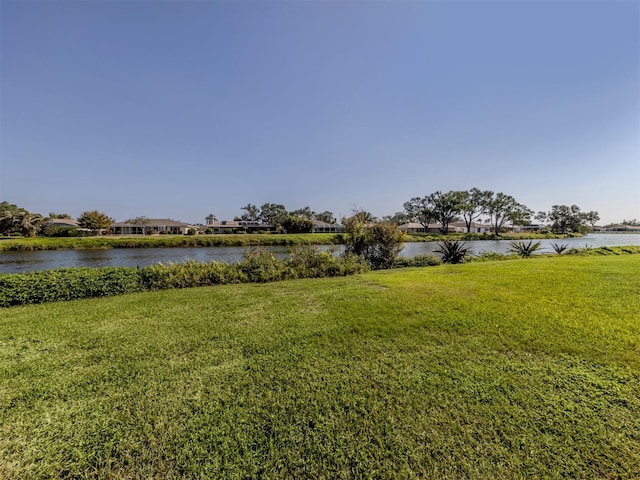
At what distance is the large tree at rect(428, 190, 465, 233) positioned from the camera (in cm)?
6247

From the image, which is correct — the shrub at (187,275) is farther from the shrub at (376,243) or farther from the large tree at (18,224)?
the large tree at (18,224)

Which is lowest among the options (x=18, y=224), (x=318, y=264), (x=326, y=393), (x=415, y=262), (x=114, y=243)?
(x=326, y=393)

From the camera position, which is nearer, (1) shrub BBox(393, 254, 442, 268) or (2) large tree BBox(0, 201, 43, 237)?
(1) shrub BBox(393, 254, 442, 268)

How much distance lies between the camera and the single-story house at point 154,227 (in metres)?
56.6

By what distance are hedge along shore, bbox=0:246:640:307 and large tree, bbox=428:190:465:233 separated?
59.5 m

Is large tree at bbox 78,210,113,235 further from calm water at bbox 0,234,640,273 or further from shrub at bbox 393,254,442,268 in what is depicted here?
shrub at bbox 393,254,442,268

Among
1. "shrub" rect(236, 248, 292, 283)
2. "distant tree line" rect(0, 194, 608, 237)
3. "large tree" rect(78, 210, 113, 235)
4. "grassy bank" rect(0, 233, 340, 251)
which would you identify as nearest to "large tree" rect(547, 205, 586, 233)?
"distant tree line" rect(0, 194, 608, 237)

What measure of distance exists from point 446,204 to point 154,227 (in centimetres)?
6584

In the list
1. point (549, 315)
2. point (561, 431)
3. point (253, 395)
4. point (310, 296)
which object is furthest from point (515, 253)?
point (253, 395)

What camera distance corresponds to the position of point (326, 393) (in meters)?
2.85

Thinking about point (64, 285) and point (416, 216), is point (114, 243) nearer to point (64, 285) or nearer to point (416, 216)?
point (64, 285)

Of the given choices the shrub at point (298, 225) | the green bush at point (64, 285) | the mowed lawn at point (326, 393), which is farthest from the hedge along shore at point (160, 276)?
the shrub at point (298, 225)

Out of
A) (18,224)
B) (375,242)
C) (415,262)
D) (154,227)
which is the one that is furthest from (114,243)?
(415,262)

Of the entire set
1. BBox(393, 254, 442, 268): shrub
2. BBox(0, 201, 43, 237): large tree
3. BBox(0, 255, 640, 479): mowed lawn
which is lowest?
BBox(0, 255, 640, 479): mowed lawn
